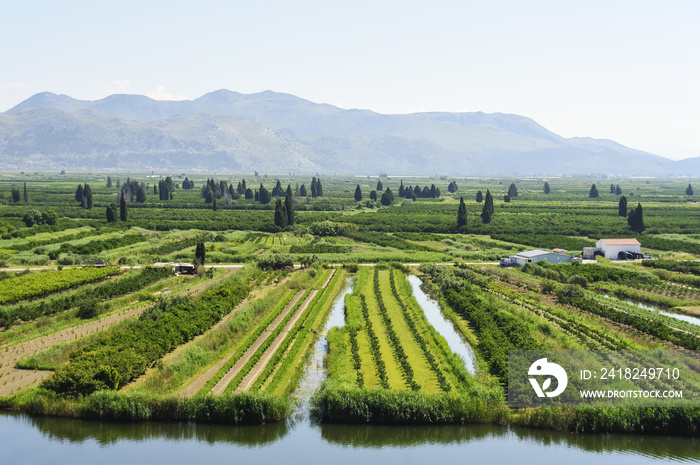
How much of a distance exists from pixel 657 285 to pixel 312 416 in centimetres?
4225

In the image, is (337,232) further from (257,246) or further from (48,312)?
(48,312)

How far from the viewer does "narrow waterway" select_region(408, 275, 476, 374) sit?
3646 cm

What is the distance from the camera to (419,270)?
66.6 meters

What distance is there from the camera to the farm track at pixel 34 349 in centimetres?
3188

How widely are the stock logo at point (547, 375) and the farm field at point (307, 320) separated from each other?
4.77 feet

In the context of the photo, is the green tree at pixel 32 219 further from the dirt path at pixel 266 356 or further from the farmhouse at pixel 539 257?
the farmhouse at pixel 539 257

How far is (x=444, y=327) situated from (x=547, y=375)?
44.1ft

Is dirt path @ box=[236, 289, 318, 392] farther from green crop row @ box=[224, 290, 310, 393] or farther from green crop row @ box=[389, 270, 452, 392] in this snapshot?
green crop row @ box=[389, 270, 452, 392]

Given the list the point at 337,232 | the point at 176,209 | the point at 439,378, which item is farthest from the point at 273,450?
the point at 176,209

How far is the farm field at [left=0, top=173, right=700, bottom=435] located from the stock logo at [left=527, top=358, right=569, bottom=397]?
1453 millimetres

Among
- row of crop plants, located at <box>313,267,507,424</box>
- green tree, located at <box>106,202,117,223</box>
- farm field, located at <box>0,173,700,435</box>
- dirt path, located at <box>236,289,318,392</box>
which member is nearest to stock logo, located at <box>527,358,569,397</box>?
farm field, located at <box>0,173,700,435</box>

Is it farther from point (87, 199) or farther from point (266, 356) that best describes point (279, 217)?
point (266, 356)

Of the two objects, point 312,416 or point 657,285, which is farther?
point 657,285

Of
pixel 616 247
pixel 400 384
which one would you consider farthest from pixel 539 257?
pixel 400 384
